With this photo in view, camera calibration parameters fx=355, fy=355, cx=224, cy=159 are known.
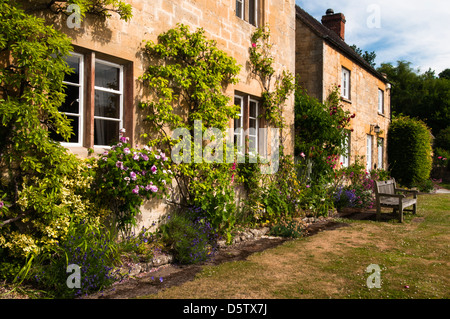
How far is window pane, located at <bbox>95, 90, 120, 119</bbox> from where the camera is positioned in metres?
5.38

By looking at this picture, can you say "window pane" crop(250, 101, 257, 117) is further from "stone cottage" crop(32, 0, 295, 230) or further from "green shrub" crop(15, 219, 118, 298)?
"green shrub" crop(15, 219, 118, 298)

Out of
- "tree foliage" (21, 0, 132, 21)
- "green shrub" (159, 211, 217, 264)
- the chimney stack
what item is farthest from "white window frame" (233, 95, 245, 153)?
the chimney stack

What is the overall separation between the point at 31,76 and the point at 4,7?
73cm

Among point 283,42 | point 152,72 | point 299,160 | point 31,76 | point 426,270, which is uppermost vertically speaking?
point 283,42

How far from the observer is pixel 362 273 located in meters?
5.08

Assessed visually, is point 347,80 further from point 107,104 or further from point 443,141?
point 443,141

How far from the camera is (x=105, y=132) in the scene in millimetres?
5473

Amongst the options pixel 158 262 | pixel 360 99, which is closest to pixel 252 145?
pixel 158 262

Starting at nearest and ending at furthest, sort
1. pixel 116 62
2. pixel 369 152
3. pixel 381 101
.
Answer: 1. pixel 116 62
2. pixel 369 152
3. pixel 381 101

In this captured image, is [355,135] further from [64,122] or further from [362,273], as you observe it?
[64,122]

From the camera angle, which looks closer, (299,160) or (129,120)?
(129,120)

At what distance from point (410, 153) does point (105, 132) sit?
17768mm
